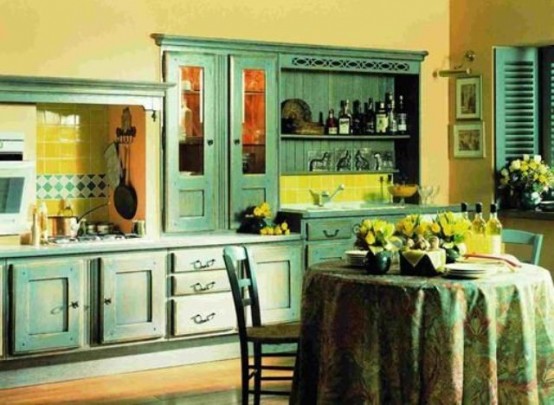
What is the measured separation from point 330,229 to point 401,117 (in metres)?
1.47

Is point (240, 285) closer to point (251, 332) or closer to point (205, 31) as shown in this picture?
point (251, 332)

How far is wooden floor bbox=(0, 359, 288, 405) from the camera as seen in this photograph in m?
5.65

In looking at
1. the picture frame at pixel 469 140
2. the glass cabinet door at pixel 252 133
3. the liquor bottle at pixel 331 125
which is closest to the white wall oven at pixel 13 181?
the glass cabinet door at pixel 252 133

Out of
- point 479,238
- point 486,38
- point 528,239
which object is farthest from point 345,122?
point 479,238

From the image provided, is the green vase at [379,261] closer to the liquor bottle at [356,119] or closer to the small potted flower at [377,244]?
the small potted flower at [377,244]

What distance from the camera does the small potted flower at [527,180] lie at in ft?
25.2

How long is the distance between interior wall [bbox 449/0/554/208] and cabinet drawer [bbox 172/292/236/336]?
260cm

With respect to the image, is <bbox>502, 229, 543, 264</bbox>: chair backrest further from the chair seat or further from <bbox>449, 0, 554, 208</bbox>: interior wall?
<bbox>449, 0, 554, 208</bbox>: interior wall

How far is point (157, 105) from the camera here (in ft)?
21.9

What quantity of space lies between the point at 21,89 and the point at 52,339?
5.21ft

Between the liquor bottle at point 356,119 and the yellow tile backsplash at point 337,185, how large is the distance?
385 millimetres

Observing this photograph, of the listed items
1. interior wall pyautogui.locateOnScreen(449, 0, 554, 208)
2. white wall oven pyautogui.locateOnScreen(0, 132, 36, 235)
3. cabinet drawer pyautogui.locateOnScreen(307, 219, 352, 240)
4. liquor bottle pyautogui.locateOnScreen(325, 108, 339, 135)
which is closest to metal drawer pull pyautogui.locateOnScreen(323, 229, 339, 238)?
cabinet drawer pyautogui.locateOnScreen(307, 219, 352, 240)

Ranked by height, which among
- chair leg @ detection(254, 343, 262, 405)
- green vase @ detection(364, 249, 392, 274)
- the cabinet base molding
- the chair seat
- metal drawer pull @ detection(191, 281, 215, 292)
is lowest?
the cabinet base molding

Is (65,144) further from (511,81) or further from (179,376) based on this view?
(511,81)
